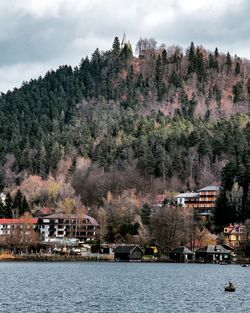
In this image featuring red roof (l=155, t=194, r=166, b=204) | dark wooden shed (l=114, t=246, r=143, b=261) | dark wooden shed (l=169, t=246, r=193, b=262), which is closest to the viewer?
dark wooden shed (l=169, t=246, r=193, b=262)

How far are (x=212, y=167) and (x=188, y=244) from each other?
141 feet

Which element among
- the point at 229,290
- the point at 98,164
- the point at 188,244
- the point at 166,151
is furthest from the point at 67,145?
the point at 229,290

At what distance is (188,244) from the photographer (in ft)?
434

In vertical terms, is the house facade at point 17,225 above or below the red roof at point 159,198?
below

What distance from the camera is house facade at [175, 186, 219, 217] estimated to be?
513 feet

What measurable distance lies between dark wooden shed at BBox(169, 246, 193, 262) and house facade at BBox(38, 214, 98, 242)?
79.7 ft

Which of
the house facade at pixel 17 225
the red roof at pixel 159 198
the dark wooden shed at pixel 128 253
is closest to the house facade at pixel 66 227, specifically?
the house facade at pixel 17 225

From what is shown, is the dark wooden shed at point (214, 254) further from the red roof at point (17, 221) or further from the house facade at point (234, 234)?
the red roof at point (17, 221)

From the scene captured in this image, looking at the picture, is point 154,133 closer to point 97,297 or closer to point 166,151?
point 166,151

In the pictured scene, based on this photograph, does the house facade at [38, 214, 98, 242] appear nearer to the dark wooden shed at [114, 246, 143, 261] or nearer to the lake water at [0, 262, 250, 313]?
the dark wooden shed at [114, 246, 143, 261]

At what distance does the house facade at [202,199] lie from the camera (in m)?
156

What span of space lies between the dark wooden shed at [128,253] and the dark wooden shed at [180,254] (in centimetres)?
604

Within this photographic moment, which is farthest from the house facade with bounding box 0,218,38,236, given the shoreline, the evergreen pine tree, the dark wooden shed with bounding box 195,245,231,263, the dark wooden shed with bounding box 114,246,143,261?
the dark wooden shed with bounding box 195,245,231,263

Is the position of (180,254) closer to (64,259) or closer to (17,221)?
(64,259)
